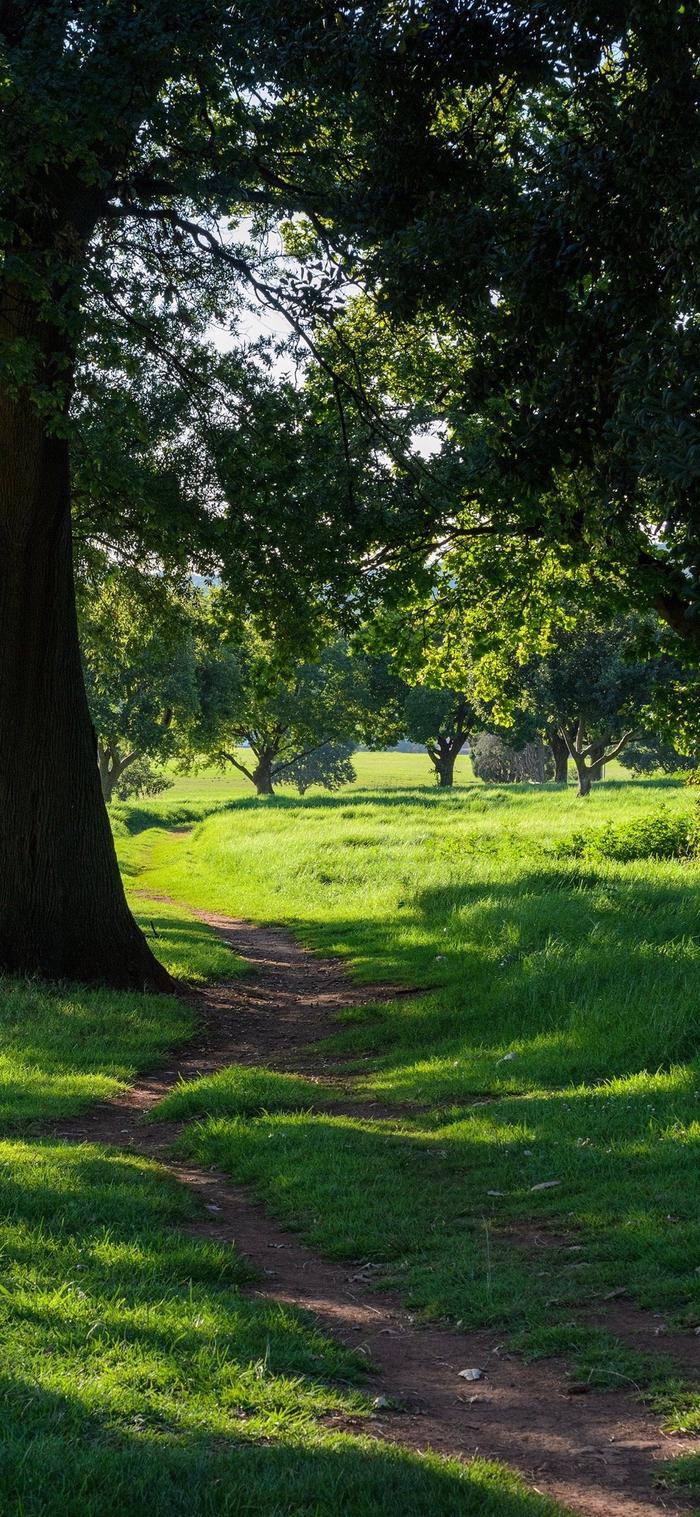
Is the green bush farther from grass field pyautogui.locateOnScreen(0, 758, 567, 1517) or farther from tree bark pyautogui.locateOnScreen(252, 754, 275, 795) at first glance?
tree bark pyautogui.locateOnScreen(252, 754, 275, 795)

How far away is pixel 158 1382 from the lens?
4172 mm

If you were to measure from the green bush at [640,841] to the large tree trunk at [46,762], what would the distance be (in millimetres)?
10646

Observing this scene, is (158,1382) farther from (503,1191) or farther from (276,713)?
(276,713)

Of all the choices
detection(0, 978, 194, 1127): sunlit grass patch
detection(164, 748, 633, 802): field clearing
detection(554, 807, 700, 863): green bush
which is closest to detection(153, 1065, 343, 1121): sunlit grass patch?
detection(0, 978, 194, 1127): sunlit grass patch

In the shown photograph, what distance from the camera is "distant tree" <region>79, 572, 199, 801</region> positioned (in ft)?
64.0

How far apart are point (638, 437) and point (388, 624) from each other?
540 inches

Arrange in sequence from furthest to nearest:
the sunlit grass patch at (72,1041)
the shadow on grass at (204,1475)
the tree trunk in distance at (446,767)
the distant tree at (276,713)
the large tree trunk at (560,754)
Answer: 1. the tree trunk in distance at (446,767)
2. the large tree trunk at (560,754)
3. the distant tree at (276,713)
4. the sunlit grass patch at (72,1041)
5. the shadow on grass at (204,1475)

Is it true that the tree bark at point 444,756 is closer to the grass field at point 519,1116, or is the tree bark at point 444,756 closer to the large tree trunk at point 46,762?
the grass field at point 519,1116

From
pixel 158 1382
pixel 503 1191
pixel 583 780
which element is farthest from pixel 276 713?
pixel 158 1382

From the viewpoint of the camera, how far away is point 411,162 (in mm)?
8586

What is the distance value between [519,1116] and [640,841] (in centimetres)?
1575

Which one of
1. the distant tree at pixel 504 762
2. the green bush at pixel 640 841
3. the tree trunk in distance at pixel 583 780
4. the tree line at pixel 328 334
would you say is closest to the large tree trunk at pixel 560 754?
the tree trunk in distance at pixel 583 780

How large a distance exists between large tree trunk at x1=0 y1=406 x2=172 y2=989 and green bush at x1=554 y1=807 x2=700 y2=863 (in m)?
10.6

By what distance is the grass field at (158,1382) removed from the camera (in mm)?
3420
